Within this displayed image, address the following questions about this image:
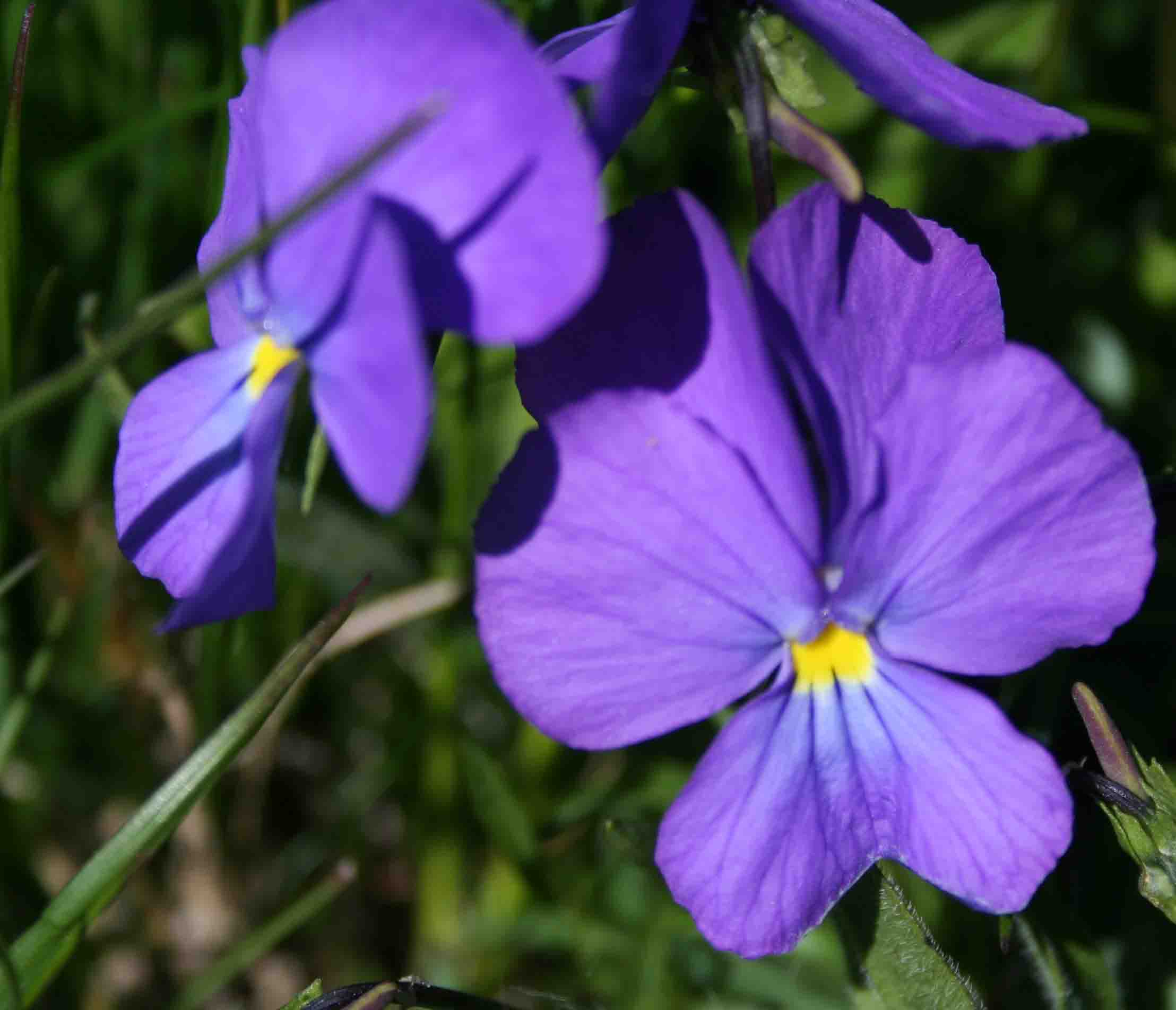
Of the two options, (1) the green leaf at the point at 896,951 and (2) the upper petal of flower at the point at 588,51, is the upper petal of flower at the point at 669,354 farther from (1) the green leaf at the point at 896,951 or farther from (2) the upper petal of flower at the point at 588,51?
(1) the green leaf at the point at 896,951

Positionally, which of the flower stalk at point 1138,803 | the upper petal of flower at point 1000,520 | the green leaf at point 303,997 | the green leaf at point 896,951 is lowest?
the green leaf at point 896,951

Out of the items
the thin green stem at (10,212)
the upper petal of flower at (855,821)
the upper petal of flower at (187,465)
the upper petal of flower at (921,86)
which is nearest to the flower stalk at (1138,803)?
the upper petal of flower at (855,821)

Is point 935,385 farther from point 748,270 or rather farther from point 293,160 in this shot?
point 293,160

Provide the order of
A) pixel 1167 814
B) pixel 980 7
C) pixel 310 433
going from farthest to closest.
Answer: pixel 980 7
pixel 310 433
pixel 1167 814

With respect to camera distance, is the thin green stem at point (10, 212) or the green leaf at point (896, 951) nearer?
Answer: the green leaf at point (896, 951)

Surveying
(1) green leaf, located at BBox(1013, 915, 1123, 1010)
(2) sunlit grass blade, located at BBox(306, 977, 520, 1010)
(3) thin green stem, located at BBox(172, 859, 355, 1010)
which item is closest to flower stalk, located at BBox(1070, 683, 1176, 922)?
(1) green leaf, located at BBox(1013, 915, 1123, 1010)

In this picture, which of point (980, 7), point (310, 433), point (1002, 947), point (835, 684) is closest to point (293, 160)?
point (835, 684)
